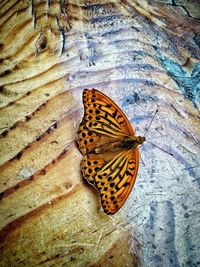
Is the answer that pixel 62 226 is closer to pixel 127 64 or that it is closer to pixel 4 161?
pixel 4 161

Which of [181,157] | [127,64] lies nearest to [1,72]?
[127,64]

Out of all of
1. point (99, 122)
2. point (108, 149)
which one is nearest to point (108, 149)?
point (108, 149)

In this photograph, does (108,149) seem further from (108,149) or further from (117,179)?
(117,179)

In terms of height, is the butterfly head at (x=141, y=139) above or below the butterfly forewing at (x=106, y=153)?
above

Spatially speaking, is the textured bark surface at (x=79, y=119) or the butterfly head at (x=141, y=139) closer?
the textured bark surface at (x=79, y=119)

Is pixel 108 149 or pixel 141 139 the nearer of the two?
pixel 141 139
